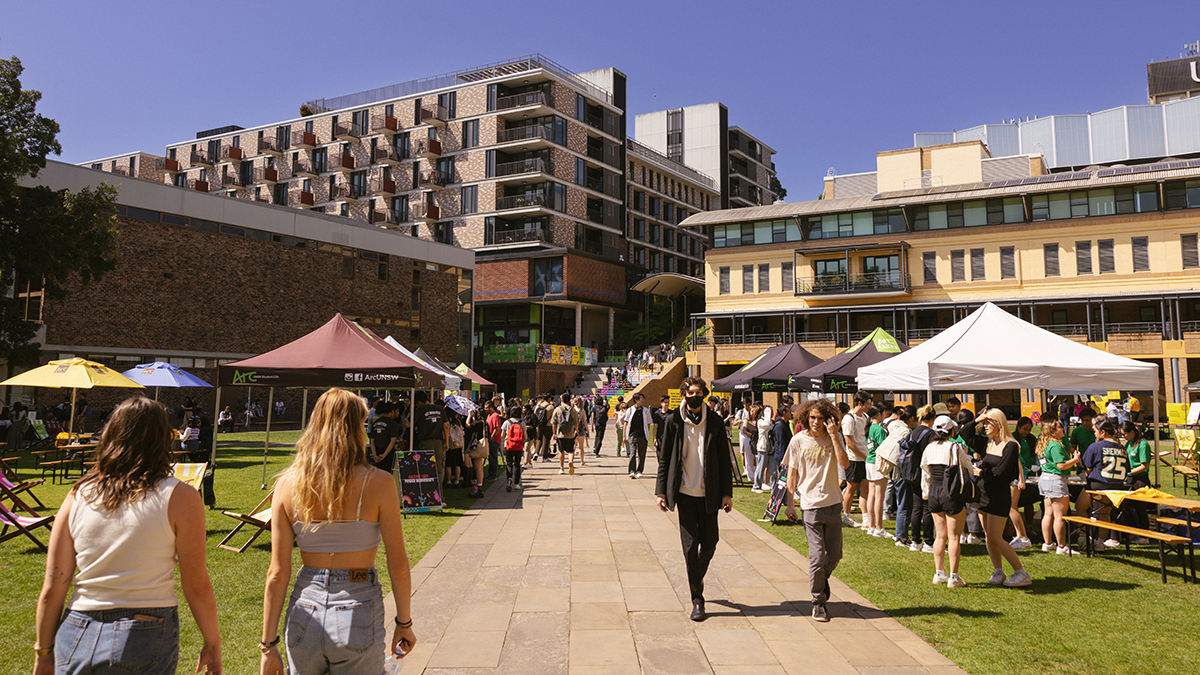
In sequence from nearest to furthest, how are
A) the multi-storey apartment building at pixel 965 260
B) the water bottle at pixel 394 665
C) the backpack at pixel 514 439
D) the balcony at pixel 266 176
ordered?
the water bottle at pixel 394 665
the backpack at pixel 514 439
the multi-storey apartment building at pixel 965 260
the balcony at pixel 266 176

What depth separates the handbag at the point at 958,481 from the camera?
23.5 feet

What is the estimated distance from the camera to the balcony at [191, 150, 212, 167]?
68.1 metres

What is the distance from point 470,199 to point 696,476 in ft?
174

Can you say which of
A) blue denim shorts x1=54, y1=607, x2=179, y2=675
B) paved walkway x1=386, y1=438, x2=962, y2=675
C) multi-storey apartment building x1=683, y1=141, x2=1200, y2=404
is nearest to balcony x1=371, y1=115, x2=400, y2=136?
multi-storey apartment building x1=683, y1=141, x2=1200, y2=404

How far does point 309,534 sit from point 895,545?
27.9 feet

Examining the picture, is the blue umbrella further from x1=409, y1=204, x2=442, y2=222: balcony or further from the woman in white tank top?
x1=409, y1=204, x2=442, y2=222: balcony

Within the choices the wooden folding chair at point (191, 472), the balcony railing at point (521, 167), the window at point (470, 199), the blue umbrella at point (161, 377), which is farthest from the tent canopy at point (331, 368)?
the window at point (470, 199)

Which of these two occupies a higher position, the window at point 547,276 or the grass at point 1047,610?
the window at point 547,276

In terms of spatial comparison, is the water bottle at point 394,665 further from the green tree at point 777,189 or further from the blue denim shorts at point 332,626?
the green tree at point 777,189

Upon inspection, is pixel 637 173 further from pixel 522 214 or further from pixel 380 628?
pixel 380 628

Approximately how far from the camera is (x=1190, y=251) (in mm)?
39156

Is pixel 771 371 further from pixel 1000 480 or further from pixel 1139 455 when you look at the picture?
pixel 1000 480

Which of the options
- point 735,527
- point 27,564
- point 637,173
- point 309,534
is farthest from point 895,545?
point 637,173

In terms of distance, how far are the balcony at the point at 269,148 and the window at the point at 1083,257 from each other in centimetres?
6049
